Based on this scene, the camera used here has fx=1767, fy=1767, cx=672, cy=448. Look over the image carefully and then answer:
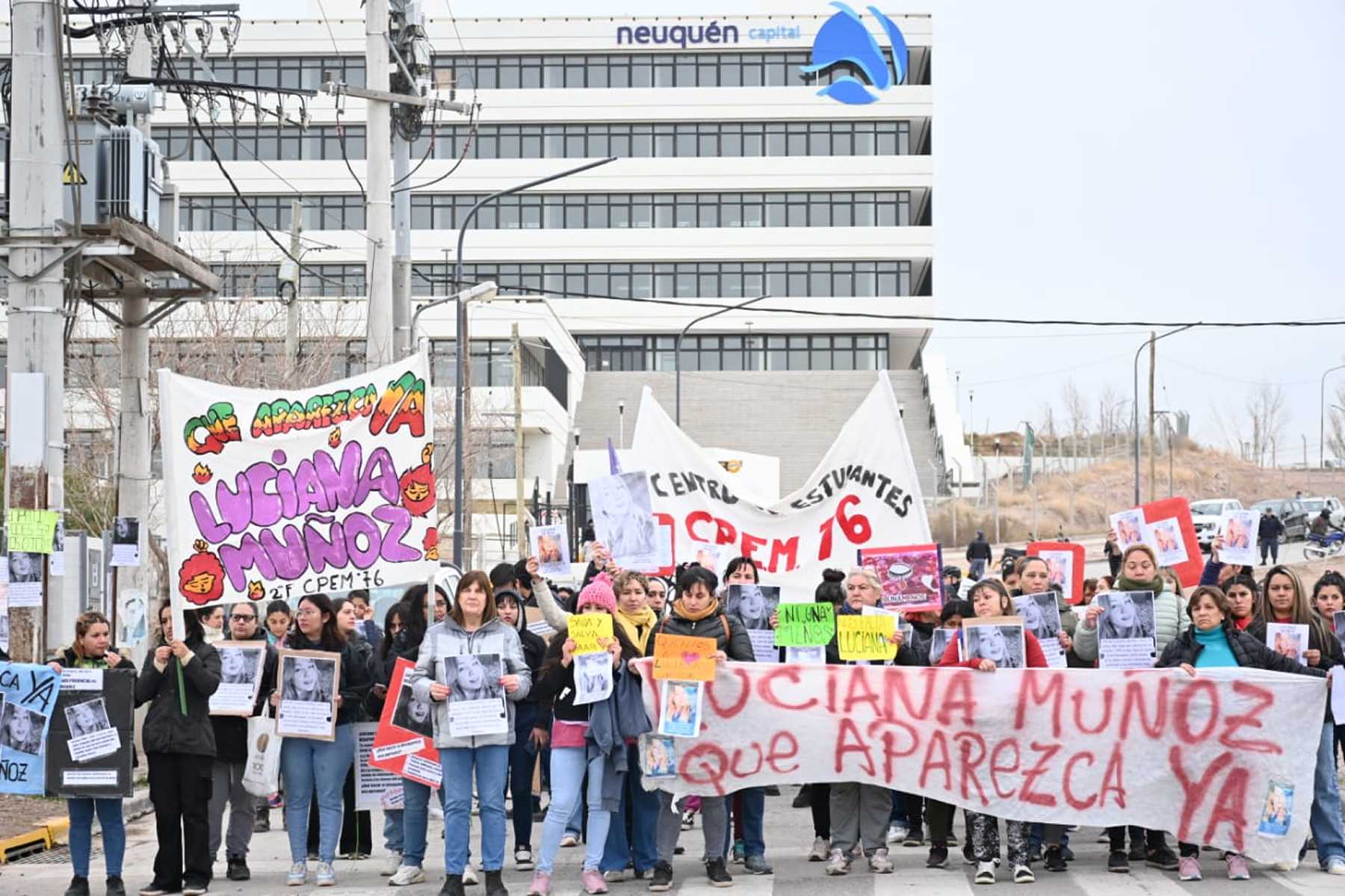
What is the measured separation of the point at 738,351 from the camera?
77062 mm

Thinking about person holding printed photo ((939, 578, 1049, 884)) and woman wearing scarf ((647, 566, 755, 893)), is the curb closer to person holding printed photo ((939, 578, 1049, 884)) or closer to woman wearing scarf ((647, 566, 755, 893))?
woman wearing scarf ((647, 566, 755, 893))

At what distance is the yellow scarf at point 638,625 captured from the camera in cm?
1070

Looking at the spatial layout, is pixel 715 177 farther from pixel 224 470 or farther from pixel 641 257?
pixel 224 470

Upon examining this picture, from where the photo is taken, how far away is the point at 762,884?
10383 millimetres

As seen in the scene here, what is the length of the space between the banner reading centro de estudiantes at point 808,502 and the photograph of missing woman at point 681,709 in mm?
3484

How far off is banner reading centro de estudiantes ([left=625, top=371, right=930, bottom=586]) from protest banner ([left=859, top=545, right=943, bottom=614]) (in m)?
1.22

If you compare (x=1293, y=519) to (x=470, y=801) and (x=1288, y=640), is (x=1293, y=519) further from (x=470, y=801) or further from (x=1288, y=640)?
(x=470, y=801)

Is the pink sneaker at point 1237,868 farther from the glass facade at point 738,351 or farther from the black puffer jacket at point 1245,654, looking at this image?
the glass facade at point 738,351

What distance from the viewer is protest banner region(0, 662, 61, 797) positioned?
10242mm

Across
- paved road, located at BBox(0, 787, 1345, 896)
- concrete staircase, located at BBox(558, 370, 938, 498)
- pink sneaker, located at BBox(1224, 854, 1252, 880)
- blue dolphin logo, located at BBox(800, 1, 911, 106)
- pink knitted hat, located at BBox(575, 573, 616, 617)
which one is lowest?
paved road, located at BBox(0, 787, 1345, 896)

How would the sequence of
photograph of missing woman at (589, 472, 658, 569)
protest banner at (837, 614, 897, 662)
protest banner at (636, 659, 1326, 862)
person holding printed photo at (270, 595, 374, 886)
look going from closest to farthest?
1. protest banner at (636, 659, 1326, 862)
2. person holding printed photo at (270, 595, 374, 886)
3. protest banner at (837, 614, 897, 662)
4. photograph of missing woman at (589, 472, 658, 569)

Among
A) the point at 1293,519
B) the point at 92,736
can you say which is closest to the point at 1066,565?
the point at 92,736

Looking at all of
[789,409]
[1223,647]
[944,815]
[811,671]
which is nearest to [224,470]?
[811,671]

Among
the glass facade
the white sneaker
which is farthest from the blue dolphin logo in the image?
the white sneaker
